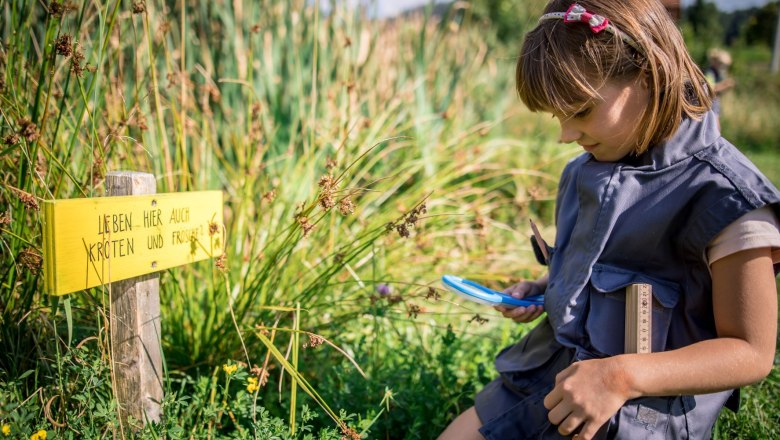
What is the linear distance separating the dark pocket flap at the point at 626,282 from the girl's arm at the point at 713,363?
10 centimetres

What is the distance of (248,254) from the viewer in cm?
201

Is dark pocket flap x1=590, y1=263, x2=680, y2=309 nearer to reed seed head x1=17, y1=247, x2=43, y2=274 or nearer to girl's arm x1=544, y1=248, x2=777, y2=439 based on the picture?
girl's arm x1=544, y1=248, x2=777, y2=439

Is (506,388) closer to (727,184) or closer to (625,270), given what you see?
(625,270)

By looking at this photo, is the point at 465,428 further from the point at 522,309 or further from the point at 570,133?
the point at 570,133

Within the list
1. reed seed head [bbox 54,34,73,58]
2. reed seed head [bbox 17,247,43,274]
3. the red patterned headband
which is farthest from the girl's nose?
reed seed head [bbox 17,247,43,274]

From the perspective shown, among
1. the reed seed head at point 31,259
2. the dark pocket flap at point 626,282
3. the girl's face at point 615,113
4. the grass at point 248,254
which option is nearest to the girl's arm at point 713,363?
the dark pocket flap at point 626,282

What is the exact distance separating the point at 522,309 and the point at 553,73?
1.91 feet

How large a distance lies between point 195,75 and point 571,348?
2.66m

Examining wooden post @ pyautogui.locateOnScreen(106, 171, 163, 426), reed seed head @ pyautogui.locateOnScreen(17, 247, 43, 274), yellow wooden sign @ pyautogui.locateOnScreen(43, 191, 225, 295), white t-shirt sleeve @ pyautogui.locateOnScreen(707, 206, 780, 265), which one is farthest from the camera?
wooden post @ pyautogui.locateOnScreen(106, 171, 163, 426)

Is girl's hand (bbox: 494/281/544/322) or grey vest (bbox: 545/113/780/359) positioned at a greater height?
grey vest (bbox: 545/113/780/359)

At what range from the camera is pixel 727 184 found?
1.04m

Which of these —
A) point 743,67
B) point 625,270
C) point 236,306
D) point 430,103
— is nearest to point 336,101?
point 430,103

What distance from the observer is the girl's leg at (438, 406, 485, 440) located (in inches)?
54.4

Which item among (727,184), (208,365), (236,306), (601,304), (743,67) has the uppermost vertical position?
(743,67)
